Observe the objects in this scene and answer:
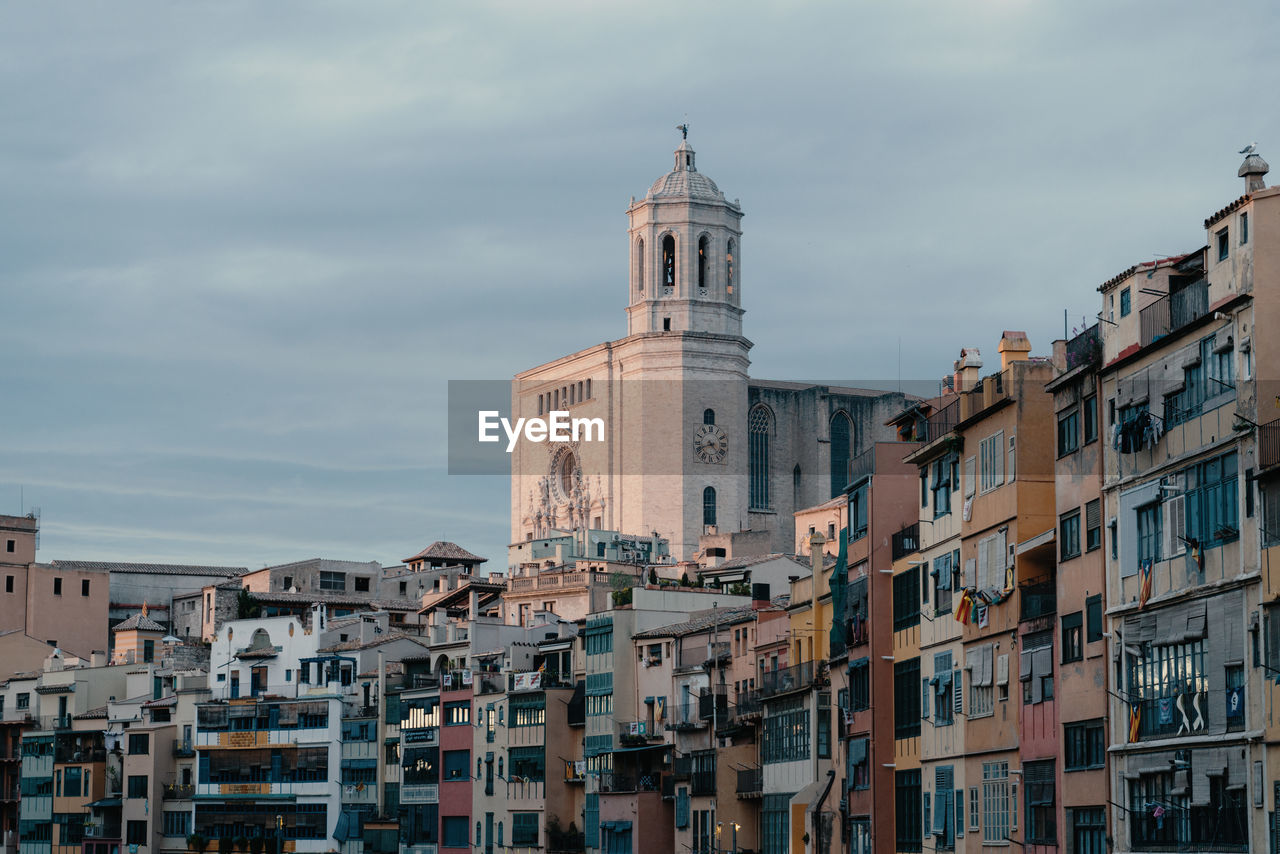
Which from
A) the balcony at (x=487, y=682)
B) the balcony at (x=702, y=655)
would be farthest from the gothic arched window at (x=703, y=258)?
the balcony at (x=702, y=655)

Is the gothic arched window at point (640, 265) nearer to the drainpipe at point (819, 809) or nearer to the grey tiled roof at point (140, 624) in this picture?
the grey tiled roof at point (140, 624)

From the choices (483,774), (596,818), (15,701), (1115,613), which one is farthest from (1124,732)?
(15,701)

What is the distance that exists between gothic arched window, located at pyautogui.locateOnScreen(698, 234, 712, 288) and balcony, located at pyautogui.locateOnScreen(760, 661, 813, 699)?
3673 inches

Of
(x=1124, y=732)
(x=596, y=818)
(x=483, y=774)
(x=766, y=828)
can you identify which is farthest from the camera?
(x=483, y=774)

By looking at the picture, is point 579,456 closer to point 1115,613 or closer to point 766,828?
point 766,828

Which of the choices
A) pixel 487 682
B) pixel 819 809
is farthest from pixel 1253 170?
pixel 487 682

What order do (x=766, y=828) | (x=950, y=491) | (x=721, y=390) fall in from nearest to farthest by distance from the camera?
(x=950, y=491) → (x=766, y=828) → (x=721, y=390)

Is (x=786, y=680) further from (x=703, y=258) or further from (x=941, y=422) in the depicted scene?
(x=703, y=258)

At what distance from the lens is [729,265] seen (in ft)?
531

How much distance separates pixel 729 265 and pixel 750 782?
96396 mm

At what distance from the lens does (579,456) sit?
6324 inches

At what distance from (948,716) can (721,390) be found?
342 feet

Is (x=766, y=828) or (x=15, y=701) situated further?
(x=15, y=701)

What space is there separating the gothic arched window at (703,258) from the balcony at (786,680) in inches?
3673
